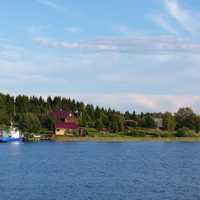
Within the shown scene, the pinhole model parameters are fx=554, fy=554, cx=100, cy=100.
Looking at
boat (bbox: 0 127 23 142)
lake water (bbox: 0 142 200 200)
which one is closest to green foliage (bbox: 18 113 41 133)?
boat (bbox: 0 127 23 142)

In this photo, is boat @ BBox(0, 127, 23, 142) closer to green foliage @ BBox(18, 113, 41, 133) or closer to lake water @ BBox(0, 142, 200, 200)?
green foliage @ BBox(18, 113, 41, 133)

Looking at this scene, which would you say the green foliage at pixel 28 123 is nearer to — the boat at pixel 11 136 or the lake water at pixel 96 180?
the boat at pixel 11 136

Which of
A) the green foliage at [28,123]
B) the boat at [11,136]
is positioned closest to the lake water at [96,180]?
the boat at [11,136]

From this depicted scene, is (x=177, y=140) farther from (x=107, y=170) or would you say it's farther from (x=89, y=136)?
(x=107, y=170)

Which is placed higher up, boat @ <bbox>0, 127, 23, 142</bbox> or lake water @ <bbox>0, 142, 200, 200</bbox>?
boat @ <bbox>0, 127, 23, 142</bbox>

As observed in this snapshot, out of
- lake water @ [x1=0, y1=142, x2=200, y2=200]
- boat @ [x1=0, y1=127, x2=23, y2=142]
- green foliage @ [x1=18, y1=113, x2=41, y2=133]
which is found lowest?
lake water @ [x1=0, y1=142, x2=200, y2=200]

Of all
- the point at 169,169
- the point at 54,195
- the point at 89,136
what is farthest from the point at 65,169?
the point at 89,136

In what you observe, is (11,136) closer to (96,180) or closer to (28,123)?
(28,123)

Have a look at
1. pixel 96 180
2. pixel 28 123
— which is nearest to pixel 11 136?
pixel 28 123

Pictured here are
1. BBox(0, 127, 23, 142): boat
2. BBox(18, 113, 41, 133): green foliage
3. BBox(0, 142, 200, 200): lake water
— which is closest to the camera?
BBox(0, 142, 200, 200): lake water

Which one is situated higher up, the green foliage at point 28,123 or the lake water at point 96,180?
the green foliage at point 28,123

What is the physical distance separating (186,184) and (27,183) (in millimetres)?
18810

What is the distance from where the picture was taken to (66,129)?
7667 inches

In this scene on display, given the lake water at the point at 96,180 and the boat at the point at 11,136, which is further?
the boat at the point at 11,136
